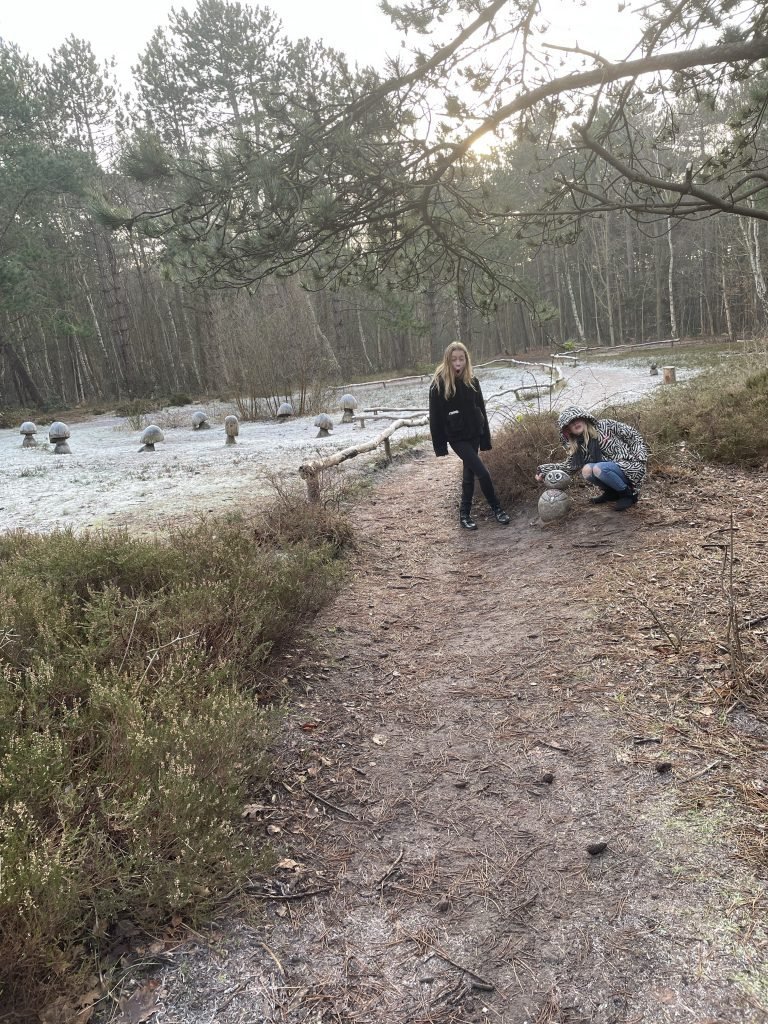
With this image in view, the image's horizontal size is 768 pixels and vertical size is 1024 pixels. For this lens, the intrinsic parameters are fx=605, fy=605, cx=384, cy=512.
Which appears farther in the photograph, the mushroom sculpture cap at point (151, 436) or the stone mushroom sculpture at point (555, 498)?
the mushroom sculpture cap at point (151, 436)

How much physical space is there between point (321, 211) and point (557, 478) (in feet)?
10.3

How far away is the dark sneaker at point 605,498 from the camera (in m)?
5.59

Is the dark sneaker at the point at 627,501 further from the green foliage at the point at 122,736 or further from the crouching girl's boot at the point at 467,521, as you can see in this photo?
the green foliage at the point at 122,736

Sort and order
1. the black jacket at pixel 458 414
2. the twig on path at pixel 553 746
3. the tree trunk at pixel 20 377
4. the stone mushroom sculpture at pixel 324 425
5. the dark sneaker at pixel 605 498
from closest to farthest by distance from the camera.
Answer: the twig on path at pixel 553 746 < the dark sneaker at pixel 605 498 < the black jacket at pixel 458 414 < the stone mushroom sculpture at pixel 324 425 < the tree trunk at pixel 20 377

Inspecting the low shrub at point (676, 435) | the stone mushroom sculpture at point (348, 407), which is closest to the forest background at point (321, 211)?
the low shrub at point (676, 435)

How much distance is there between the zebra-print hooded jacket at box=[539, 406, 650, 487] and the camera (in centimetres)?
527

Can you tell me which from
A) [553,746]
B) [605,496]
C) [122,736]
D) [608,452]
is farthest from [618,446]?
[122,736]

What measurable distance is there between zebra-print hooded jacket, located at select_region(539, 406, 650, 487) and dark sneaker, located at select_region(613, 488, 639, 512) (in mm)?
88

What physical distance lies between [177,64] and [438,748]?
89.7 ft

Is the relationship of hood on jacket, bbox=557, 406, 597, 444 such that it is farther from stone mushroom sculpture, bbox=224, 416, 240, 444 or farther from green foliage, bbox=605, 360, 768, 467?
stone mushroom sculpture, bbox=224, 416, 240, 444

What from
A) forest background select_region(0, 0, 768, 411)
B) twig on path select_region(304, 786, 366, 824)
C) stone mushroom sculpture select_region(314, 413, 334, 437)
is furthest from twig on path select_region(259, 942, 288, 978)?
stone mushroom sculpture select_region(314, 413, 334, 437)

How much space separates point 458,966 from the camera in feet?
6.24

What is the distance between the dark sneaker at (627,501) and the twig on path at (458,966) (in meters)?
4.19

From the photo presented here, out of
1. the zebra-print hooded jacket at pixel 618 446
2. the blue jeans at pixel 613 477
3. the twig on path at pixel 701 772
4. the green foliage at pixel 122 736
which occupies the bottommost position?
the twig on path at pixel 701 772
